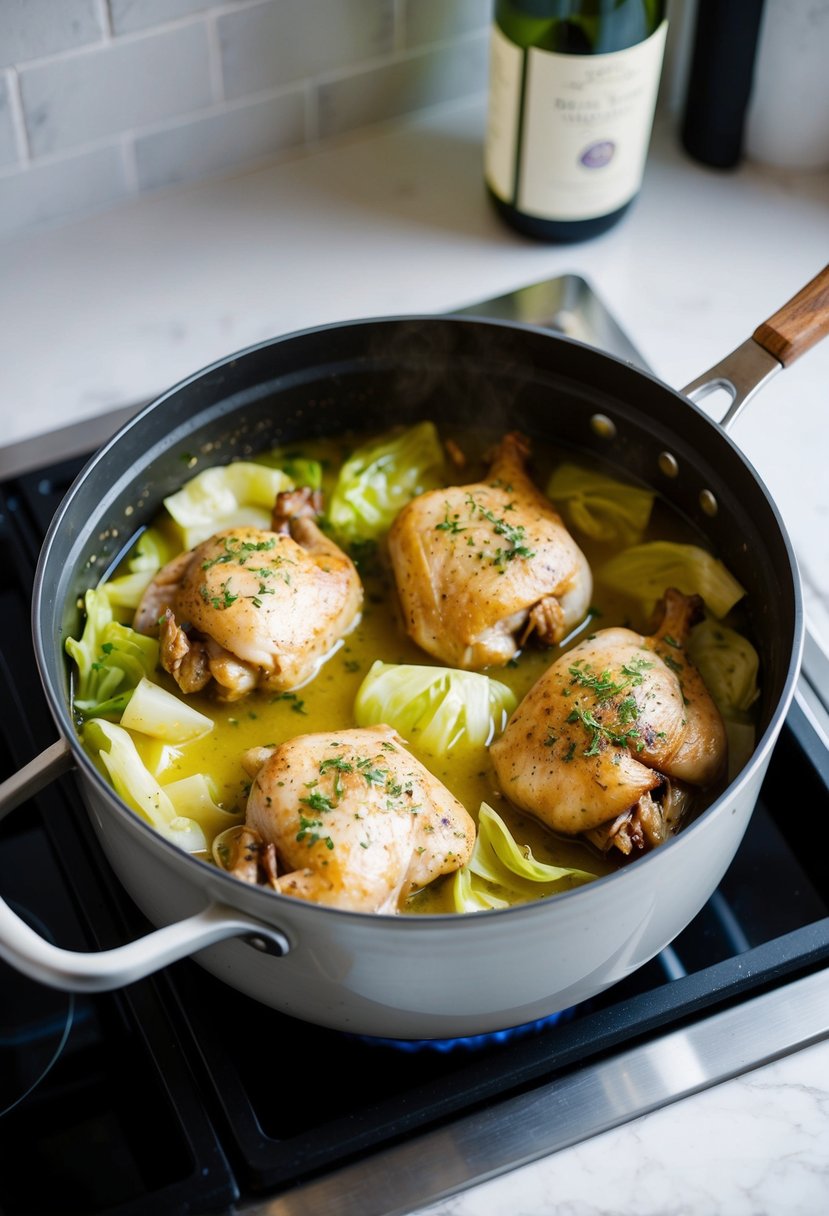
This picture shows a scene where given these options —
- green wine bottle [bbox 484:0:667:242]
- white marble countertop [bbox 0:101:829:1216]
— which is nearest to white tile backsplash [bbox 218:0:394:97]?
white marble countertop [bbox 0:101:829:1216]

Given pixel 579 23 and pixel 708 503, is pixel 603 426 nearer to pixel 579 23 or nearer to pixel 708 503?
pixel 708 503

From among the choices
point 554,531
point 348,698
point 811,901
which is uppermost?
point 554,531

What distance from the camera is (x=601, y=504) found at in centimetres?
169

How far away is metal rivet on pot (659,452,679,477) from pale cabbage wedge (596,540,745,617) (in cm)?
9

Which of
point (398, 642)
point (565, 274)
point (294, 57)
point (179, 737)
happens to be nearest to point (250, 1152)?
point (179, 737)

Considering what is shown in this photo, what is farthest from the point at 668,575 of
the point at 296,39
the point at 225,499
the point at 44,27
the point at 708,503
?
the point at 44,27

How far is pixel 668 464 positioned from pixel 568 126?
54 centimetres

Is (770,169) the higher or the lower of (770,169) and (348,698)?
the higher

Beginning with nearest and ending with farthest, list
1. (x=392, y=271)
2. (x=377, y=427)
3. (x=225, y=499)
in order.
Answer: (x=225, y=499), (x=377, y=427), (x=392, y=271)

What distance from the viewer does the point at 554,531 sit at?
156 centimetres

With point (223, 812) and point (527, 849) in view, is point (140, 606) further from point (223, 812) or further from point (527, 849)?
point (527, 849)

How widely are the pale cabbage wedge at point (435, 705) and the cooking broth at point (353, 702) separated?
0.01 metres

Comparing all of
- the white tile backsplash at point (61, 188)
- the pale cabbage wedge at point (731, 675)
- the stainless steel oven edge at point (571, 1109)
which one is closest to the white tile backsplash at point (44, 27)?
the white tile backsplash at point (61, 188)

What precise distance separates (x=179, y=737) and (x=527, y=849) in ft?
1.35
